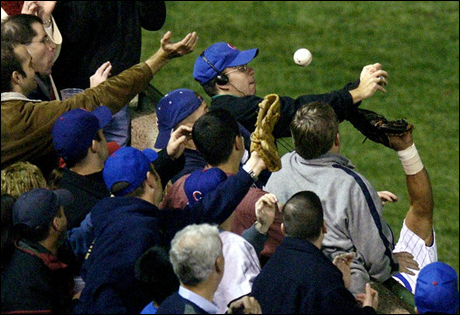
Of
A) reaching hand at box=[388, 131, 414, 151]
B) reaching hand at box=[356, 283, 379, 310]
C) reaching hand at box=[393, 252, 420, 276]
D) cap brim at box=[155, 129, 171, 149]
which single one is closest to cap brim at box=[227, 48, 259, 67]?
cap brim at box=[155, 129, 171, 149]

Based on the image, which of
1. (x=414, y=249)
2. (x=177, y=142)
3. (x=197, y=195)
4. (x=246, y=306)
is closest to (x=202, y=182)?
(x=197, y=195)

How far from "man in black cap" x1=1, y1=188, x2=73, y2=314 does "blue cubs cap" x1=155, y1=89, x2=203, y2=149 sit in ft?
4.00

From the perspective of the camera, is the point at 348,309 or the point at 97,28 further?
the point at 97,28

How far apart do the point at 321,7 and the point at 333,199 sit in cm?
1067

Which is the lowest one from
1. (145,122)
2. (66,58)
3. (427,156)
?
(427,156)

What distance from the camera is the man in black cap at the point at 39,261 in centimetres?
468

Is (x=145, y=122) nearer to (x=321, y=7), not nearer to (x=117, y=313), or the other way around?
(x=117, y=313)

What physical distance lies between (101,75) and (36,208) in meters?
1.74

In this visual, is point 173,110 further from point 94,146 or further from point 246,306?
point 246,306

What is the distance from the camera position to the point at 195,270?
438 centimetres

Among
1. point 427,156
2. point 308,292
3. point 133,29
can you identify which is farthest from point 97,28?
point 427,156

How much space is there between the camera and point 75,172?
17.8ft

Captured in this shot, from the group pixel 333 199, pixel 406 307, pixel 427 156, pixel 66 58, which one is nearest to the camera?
pixel 333 199

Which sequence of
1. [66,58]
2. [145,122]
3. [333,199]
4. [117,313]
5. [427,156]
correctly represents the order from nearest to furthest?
[117,313] < [333,199] < [66,58] < [145,122] < [427,156]
